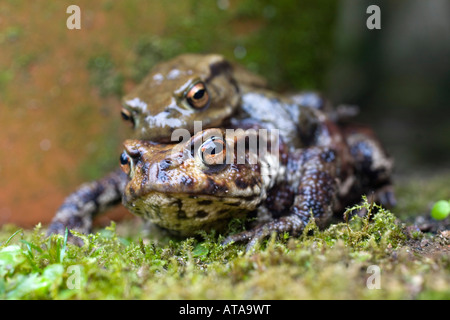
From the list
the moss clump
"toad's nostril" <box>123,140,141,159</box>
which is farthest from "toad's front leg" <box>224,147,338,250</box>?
"toad's nostril" <box>123,140,141,159</box>

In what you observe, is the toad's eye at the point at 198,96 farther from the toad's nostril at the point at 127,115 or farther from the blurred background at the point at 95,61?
the blurred background at the point at 95,61

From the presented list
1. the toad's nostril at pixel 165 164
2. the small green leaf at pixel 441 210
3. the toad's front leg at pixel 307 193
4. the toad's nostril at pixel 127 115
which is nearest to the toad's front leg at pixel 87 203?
the toad's nostril at pixel 127 115

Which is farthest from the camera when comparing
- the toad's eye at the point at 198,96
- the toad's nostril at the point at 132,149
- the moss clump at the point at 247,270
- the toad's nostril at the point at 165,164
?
the toad's eye at the point at 198,96

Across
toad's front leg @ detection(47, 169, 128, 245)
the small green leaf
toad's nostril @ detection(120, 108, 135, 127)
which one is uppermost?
toad's nostril @ detection(120, 108, 135, 127)

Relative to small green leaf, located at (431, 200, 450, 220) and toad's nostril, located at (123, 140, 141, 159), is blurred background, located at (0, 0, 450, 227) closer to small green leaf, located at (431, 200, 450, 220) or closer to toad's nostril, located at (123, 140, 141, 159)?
Result: toad's nostril, located at (123, 140, 141, 159)

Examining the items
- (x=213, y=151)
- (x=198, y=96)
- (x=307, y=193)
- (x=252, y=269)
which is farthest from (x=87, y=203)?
(x=252, y=269)
